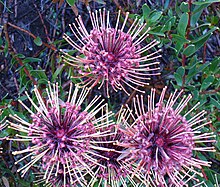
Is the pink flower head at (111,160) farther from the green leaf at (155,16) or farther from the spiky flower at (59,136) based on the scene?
the green leaf at (155,16)

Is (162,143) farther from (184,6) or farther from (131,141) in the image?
(184,6)

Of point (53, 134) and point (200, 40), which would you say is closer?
point (53, 134)

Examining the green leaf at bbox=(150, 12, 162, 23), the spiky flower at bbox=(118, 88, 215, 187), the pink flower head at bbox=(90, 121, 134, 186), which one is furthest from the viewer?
the green leaf at bbox=(150, 12, 162, 23)

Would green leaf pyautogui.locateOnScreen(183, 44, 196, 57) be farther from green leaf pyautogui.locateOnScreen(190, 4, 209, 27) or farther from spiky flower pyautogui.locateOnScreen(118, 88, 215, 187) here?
spiky flower pyautogui.locateOnScreen(118, 88, 215, 187)

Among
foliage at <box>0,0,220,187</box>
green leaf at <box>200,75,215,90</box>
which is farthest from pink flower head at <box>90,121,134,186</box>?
green leaf at <box>200,75,215,90</box>

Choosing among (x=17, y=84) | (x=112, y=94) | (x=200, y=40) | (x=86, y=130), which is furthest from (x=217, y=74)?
(x=17, y=84)

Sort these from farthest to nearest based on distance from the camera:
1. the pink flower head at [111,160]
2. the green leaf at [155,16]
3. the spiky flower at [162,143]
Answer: the green leaf at [155,16]
the pink flower head at [111,160]
the spiky flower at [162,143]

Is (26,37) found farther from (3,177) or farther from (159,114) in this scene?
(159,114)

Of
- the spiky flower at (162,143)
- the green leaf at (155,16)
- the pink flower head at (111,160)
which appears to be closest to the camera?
the spiky flower at (162,143)

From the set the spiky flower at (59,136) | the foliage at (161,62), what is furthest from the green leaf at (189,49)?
the spiky flower at (59,136)

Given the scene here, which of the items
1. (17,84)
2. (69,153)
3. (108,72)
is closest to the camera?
(69,153)

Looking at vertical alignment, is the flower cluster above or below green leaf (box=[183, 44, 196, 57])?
below
